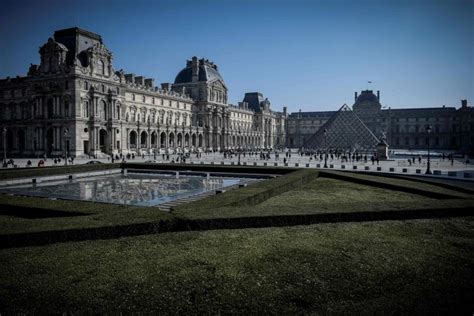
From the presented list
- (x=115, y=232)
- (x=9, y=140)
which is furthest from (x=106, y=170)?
(x=9, y=140)

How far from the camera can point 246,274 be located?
20.8 ft

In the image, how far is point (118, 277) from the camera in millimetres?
6105

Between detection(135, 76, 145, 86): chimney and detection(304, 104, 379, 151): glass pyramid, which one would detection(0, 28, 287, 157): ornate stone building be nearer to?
detection(135, 76, 145, 86): chimney

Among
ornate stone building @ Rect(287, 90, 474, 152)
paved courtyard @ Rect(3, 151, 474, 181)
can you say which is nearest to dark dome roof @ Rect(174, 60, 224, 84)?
ornate stone building @ Rect(287, 90, 474, 152)

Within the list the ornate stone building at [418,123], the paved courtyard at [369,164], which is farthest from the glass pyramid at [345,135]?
the ornate stone building at [418,123]

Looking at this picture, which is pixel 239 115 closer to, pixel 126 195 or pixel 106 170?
pixel 106 170

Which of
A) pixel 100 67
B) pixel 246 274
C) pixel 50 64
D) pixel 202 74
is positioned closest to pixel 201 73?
pixel 202 74

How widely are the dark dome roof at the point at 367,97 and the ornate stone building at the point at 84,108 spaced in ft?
228

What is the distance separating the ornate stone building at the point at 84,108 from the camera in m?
49.1

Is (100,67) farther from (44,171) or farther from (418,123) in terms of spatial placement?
(418,123)

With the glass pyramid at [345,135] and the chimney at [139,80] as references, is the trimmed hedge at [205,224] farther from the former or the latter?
the glass pyramid at [345,135]

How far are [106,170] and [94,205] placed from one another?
68.0ft

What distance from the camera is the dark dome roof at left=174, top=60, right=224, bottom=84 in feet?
272

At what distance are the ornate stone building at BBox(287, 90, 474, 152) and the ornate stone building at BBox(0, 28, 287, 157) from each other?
51585mm
